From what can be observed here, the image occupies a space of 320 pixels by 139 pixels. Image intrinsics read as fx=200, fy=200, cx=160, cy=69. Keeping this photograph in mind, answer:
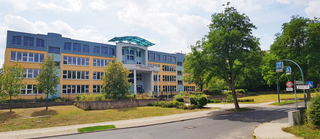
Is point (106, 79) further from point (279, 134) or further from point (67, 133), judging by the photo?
point (279, 134)

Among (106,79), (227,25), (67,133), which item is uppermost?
(227,25)

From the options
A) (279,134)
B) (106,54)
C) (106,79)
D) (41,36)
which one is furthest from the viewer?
(106,54)

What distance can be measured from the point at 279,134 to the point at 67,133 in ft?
37.9

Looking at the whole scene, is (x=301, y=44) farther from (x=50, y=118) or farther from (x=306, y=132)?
(x=50, y=118)

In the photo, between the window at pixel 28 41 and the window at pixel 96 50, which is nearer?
the window at pixel 28 41

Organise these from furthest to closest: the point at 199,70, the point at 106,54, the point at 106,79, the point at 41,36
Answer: the point at 106,54 < the point at 41,36 < the point at 106,79 < the point at 199,70

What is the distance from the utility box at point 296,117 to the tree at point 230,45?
931 centimetres

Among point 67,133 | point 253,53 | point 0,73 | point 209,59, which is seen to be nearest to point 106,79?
point 0,73

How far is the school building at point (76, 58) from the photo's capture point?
33562 millimetres

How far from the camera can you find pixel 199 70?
21.4 meters

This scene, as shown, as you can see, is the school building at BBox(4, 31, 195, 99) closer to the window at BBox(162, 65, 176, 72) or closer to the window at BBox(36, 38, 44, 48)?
the window at BBox(36, 38, 44, 48)

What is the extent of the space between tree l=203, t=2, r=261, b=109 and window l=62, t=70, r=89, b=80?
88.7 ft

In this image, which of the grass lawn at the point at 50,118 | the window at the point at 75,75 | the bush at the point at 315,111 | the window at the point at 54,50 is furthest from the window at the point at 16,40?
the bush at the point at 315,111

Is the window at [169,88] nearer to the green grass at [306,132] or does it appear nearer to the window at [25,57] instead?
the window at [25,57]
